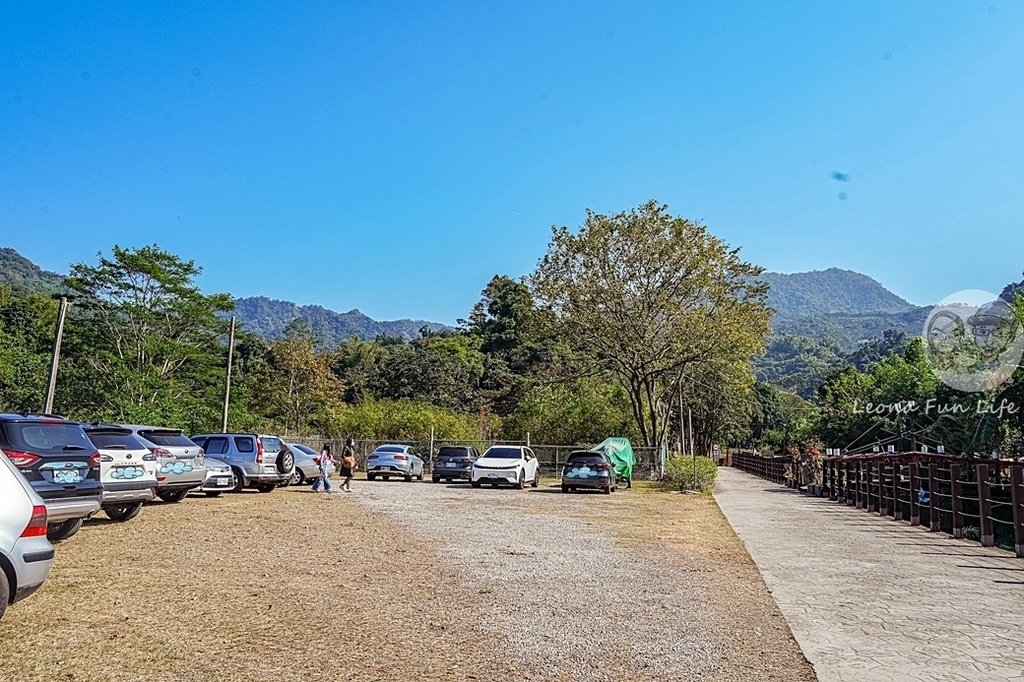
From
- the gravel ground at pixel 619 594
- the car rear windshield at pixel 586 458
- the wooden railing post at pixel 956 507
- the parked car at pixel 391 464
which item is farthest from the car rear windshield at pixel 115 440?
the parked car at pixel 391 464

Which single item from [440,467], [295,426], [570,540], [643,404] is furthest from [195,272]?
[570,540]

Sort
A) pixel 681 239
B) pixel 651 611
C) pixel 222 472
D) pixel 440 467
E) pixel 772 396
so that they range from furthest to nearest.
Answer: pixel 772 396 < pixel 681 239 < pixel 440 467 < pixel 222 472 < pixel 651 611

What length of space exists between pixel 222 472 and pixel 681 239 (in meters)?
21.4

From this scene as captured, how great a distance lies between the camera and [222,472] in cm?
1889

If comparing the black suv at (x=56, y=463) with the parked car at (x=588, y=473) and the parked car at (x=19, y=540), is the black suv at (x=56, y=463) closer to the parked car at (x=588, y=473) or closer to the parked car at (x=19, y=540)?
the parked car at (x=19, y=540)

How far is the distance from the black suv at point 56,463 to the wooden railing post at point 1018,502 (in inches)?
483

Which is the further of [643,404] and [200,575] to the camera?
[643,404]

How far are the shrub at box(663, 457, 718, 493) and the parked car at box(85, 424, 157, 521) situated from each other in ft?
61.3

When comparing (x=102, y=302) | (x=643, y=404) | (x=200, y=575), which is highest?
(x=102, y=302)

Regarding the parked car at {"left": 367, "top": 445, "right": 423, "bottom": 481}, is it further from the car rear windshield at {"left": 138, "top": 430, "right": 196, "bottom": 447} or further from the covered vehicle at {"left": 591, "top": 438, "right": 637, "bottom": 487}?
the car rear windshield at {"left": 138, "top": 430, "right": 196, "bottom": 447}

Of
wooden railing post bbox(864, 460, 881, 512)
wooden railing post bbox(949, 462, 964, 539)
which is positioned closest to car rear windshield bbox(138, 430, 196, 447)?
wooden railing post bbox(949, 462, 964, 539)

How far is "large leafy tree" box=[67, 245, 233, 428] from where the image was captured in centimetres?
3872

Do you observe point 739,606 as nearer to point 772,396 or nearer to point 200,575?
point 200,575
